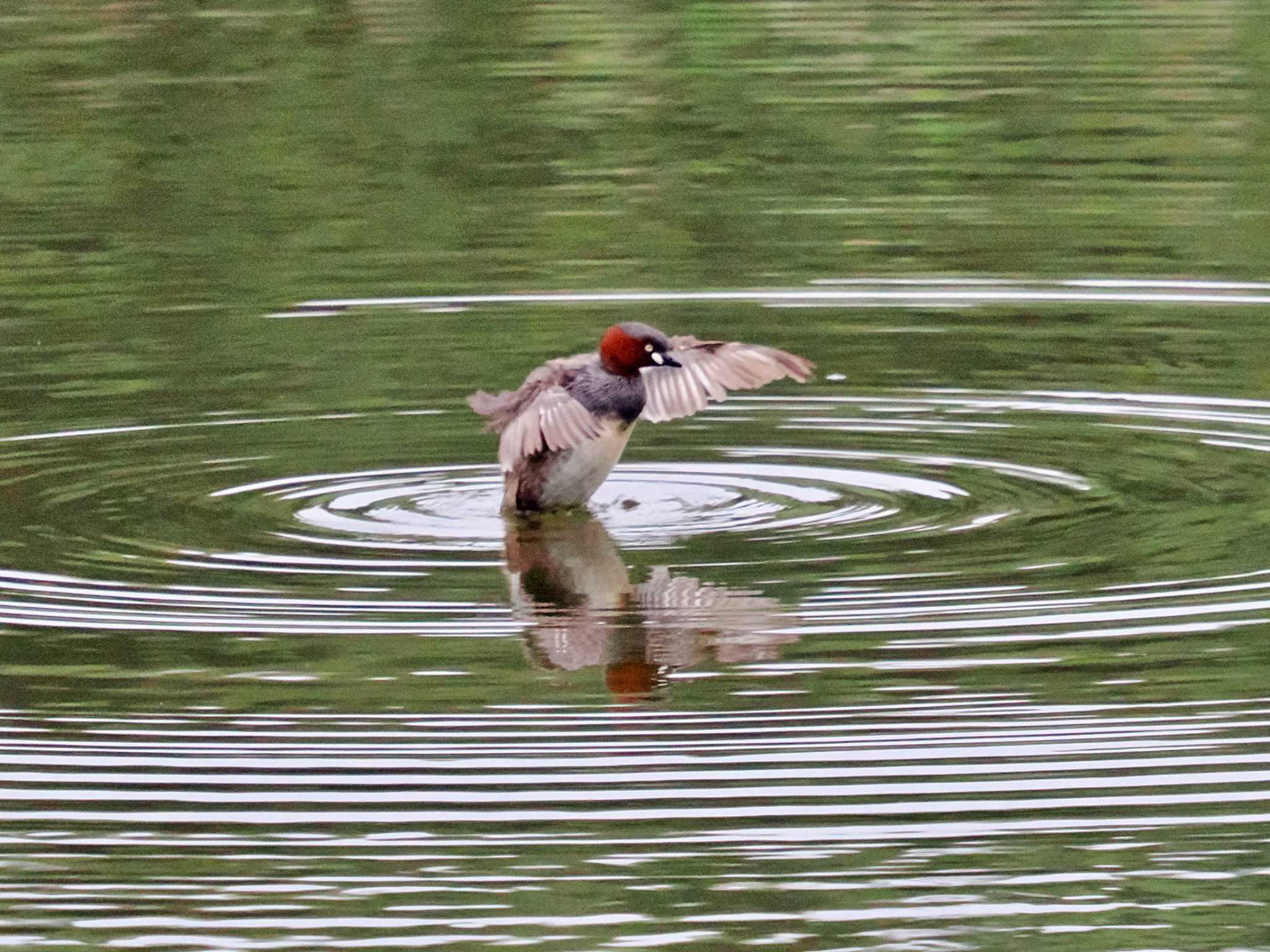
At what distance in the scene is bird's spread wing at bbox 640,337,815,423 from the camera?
9.49 meters

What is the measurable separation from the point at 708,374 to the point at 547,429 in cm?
99

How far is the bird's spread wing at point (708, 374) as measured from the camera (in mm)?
9492

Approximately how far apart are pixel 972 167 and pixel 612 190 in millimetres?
2243

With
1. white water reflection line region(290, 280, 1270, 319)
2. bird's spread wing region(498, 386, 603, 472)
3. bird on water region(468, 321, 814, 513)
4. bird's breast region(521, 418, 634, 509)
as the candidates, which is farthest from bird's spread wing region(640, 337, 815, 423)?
white water reflection line region(290, 280, 1270, 319)

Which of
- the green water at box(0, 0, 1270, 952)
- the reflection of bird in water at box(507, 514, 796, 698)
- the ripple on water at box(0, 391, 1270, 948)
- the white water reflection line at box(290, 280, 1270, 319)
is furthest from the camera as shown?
the white water reflection line at box(290, 280, 1270, 319)

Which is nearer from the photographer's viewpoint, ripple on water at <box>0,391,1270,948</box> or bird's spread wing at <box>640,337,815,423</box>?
ripple on water at <box>0,391,1270,948</box>

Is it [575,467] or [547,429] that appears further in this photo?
[575,467]

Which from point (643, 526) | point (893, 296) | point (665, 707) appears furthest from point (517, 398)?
point (893, 296)

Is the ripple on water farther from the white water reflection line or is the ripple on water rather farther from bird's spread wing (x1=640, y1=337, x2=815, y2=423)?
the white water reflection line

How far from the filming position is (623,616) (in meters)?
8.01

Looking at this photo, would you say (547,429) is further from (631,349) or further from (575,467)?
(631,349)

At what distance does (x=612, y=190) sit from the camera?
51.6 feet

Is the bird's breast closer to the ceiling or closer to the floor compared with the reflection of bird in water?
closer to the ceiling

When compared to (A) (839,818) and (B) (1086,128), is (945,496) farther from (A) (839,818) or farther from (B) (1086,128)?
(B) (1086,128)
